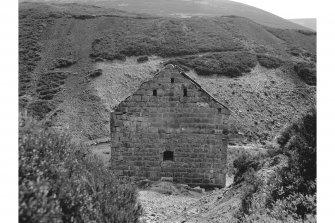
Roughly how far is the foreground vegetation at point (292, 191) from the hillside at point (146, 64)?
79.8 ft

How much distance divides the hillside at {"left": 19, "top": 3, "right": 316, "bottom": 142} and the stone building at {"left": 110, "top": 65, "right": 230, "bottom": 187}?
57.2 ft

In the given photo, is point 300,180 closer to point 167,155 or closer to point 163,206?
point 163,206

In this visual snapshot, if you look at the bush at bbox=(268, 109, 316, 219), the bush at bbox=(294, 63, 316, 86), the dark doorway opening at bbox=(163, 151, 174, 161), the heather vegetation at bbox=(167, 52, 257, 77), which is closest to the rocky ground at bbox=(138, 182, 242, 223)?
the dark doorway opening at bbox=(163, 151, 174, 161)

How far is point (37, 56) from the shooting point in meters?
49.5

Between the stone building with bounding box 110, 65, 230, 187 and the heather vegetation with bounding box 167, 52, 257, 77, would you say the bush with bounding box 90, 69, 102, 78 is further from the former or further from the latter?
the stone building with bounding box 110, 65, 230, 187

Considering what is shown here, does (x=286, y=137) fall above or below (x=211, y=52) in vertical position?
below

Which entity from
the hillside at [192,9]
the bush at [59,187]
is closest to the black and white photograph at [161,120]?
the bush at [59,187]

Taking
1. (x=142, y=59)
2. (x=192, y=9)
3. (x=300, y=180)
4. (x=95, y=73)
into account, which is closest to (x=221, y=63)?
(x=142, y=59)

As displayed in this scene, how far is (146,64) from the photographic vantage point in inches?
1882

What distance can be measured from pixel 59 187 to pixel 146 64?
43.5 m

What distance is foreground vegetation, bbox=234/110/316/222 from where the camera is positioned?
6352 mm
